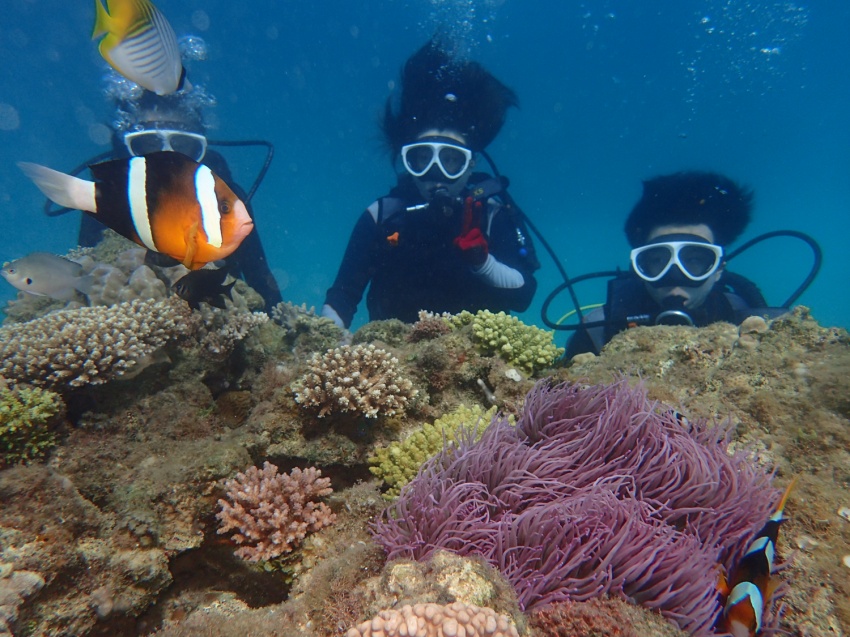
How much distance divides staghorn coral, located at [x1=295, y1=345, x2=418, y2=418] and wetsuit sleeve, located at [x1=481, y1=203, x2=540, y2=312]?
162 inches

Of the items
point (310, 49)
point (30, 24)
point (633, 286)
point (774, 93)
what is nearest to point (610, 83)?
point (774, 93)

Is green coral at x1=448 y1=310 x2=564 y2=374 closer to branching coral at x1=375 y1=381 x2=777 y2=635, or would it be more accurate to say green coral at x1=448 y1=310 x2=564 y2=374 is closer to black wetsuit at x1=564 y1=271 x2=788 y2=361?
branching coral at x1=375 y1=381 x2=777 y2=635

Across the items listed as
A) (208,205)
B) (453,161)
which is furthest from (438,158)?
(208,205)

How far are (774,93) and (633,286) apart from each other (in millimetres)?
46362

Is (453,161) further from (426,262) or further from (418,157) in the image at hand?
(426,262)

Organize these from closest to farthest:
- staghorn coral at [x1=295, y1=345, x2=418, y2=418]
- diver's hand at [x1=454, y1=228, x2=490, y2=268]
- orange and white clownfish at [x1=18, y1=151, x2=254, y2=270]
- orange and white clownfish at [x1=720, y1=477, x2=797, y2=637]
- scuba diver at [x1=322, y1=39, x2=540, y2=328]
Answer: orange and white clownfish at [x1=720, y1=477, x2=797, y2=637] → orange and white clownfish at [x1=18, y1=151, x2=254, y2=270] → staghorn coral at [x1=295, y1=345, x2=418, y2=418] → diver's hand at [x1=454, y1=228, x2=490, y2=268] → scuba diver at [x1=322, y1=39, x2=540, y2=328]

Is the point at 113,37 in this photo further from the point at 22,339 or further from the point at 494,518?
the point at 494,518

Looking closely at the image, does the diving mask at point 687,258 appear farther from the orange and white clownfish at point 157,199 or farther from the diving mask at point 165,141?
the diving mask at point 165,141

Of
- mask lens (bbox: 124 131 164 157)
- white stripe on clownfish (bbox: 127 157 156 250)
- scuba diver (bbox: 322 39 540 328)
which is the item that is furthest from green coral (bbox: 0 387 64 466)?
mask lens (bbox: 124 131 164 157)

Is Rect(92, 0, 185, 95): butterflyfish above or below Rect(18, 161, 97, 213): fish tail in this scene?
above

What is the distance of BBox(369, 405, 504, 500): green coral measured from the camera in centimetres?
259

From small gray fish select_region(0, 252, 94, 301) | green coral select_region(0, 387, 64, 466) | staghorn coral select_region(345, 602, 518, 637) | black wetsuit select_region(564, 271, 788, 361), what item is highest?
black wetsuit select_region(564, 271, 788, 361)

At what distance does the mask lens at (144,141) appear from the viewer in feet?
27.9

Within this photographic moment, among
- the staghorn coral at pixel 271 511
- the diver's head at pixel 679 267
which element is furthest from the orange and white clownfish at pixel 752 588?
the diver's head at pixel 679 267
